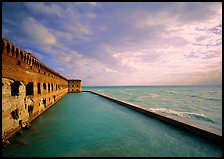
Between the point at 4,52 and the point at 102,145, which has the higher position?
the point at 4,52

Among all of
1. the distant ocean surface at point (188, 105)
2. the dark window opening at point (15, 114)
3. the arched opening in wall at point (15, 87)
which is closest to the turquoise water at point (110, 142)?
the dark window opening at point (15, 114)

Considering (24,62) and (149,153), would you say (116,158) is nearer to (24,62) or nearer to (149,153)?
(149,153)

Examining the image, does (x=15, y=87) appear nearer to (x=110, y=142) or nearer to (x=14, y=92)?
(x=14, y=92)

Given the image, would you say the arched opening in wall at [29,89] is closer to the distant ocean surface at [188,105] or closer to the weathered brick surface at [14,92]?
the weathered brick surface at [14,92]

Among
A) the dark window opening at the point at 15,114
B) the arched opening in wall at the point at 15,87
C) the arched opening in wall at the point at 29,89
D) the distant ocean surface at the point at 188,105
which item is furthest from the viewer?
the distant ocean surface at the point at 188,105

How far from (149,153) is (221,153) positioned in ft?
6.70

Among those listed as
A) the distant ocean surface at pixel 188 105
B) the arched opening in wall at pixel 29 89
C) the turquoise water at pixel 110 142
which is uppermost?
the arched opening in wall at pixel 29 89

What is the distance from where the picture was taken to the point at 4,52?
15.8ft

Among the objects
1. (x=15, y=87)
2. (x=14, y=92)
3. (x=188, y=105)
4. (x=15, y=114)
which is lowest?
(x=188, y=105)

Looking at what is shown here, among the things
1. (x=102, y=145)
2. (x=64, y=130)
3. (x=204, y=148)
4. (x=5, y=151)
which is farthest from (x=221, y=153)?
(x=5, y=151)

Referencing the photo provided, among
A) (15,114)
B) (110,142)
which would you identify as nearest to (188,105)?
(110,142)

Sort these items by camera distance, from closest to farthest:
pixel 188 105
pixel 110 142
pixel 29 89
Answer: pixel 110 142 < pixel 29 89 < pixel 188 105

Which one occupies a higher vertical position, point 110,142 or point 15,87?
point 15,87

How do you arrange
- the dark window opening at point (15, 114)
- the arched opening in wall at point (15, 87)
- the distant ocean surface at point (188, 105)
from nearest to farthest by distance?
the dark window opening at point (15, 114), the arched opening in wall at point (15, 87), the distant ocean surface at point (188, 105)
